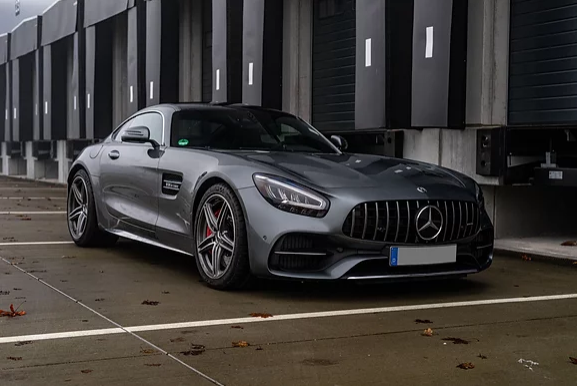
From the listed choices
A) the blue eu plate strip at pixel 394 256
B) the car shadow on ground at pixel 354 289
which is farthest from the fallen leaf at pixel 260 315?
the blue eu plate strip at pixel 394 256

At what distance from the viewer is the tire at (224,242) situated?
5.21 m

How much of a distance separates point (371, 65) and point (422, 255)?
5.47 metres

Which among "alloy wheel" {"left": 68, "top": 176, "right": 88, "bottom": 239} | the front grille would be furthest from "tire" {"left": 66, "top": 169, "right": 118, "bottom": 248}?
the front grille

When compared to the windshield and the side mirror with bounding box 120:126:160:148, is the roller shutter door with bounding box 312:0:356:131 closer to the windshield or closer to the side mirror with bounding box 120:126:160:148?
the windshield

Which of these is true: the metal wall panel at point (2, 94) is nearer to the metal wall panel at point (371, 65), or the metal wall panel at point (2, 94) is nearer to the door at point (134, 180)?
the metal wall panel at point (371, 65)

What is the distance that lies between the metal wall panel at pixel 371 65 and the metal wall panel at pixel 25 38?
689 inches

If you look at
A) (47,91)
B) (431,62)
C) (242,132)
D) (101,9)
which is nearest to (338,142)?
(242,132)

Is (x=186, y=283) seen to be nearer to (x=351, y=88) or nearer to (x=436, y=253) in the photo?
(x=436, y=253)


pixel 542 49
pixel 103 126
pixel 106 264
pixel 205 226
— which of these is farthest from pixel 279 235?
pixel 103 126

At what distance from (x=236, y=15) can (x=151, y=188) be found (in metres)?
8.14

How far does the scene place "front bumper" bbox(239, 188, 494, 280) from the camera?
4.95m

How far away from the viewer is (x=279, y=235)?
4977mm

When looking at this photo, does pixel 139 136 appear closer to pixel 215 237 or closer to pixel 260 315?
pixel 215 237

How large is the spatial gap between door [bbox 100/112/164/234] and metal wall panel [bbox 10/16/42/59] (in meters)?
19.7
